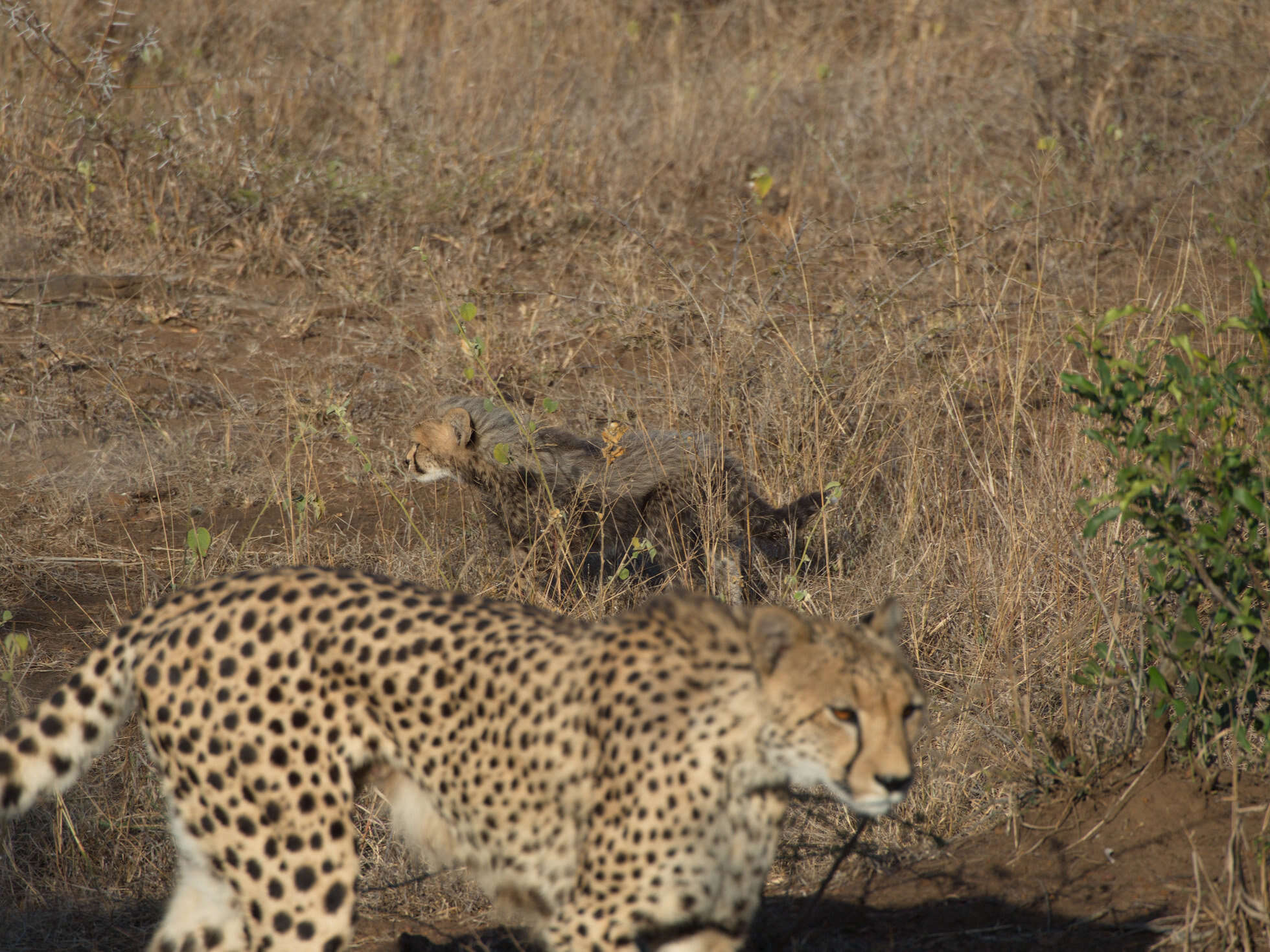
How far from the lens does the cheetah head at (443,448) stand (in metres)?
5.11

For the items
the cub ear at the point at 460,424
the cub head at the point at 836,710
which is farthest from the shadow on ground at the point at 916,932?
the cub ear at the point at 460,424

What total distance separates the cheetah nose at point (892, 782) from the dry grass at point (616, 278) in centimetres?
116

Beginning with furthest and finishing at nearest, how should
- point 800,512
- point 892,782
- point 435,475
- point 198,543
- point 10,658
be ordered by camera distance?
1. point 435,475
2. point 800,512
3. point 198,543
4. point 10,658
5. point 892,782

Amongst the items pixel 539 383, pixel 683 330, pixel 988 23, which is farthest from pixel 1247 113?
pixel 539 383

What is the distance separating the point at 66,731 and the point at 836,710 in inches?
58.2

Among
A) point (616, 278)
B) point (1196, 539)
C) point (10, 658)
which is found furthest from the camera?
point (616, 278)

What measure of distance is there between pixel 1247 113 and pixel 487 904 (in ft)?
19.9

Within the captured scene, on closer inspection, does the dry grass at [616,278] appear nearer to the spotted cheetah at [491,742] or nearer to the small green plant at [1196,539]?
the small green plant at [1196,539]

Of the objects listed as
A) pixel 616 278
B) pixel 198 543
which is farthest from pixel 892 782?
pixel 616 278

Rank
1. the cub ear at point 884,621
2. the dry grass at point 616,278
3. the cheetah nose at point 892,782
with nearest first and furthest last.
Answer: the cheetah nose at point 892,782 → the cub ear at point 884,621 → the dry grass at point 616,278

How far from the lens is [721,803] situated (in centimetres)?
232

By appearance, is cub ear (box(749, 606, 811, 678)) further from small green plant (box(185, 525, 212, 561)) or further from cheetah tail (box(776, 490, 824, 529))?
cheetah tail (box(776, 490, 824, 529))

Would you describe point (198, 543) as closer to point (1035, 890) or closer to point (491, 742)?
point (491, 742)

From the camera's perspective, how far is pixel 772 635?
2.29 metres
